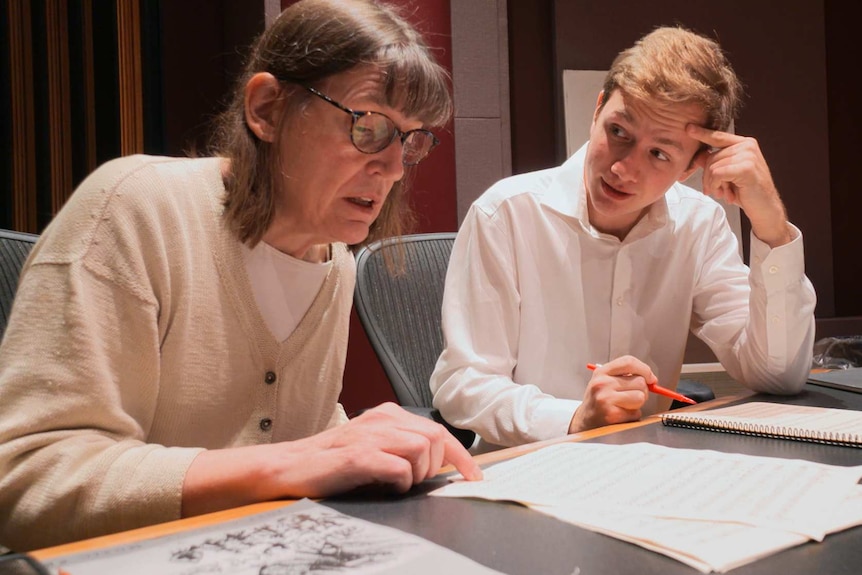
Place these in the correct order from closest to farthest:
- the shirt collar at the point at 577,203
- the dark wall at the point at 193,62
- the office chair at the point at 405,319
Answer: the shirt collar at the point at 577,203, the office chair at the point at 405,319, the dark wall at the point at 193,62

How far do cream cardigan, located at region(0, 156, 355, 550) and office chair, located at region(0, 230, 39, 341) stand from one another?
0.35 metres

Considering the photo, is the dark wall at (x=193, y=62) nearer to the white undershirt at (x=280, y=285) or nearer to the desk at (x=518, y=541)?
the white undershirt at (x=280, y=285)

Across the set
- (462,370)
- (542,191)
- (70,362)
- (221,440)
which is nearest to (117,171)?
(70,362)

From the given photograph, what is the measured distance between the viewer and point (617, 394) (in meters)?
1.41

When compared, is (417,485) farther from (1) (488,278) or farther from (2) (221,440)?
(1) (488,278)

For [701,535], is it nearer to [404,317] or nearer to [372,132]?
[372,132]

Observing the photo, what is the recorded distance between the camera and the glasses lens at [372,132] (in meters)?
1.24

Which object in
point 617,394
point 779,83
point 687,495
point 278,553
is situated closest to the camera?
point 278,553

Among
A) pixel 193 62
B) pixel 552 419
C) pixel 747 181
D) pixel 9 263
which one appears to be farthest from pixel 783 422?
pixel 193 62

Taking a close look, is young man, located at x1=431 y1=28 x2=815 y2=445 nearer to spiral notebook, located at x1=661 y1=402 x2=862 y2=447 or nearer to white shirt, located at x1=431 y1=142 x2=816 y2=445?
white shirt, located at x1=431 y1=142 x2=816 y2=445

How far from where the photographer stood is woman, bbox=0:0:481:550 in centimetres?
92

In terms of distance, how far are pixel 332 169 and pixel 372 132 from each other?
8cm

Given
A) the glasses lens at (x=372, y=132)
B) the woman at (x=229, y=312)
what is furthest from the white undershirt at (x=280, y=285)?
the glasses lens at (x=372, y=132)

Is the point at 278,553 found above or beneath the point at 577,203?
beneath
